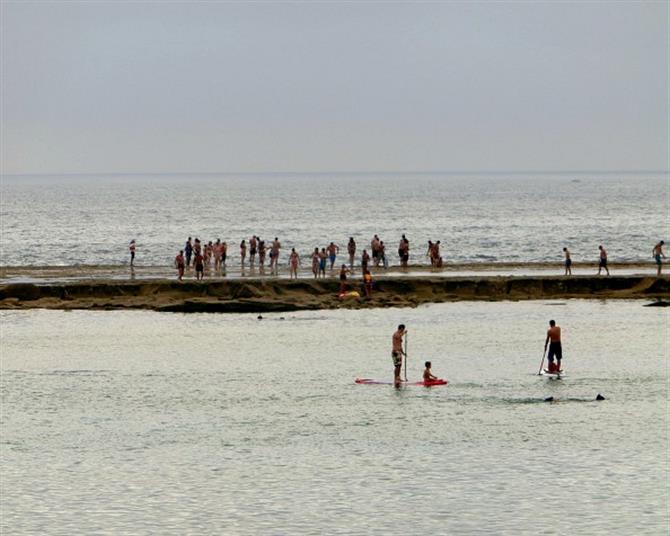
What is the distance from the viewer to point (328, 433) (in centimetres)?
2923

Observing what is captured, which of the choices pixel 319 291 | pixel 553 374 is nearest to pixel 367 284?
pixel 319 291

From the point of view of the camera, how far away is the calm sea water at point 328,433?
23.6 metres

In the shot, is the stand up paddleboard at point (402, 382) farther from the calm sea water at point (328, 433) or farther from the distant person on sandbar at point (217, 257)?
the distant person on sandbar at point (217, 257)

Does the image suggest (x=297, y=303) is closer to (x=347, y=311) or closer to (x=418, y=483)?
(x=347, y=311)

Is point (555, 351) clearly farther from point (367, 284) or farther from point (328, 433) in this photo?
point (367, 284)

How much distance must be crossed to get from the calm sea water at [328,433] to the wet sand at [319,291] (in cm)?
669

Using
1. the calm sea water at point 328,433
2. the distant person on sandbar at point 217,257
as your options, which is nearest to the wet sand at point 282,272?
the distant person on sandbar at point 217,257

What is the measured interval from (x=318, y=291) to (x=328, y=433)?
968 inches

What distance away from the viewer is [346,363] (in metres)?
38.3

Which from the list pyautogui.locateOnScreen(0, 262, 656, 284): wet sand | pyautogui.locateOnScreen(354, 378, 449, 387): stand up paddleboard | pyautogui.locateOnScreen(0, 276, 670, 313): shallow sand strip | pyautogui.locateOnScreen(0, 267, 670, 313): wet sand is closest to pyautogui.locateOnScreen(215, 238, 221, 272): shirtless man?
pyautogui.locateOnScreen(0, 262, 656, 284): wet sand

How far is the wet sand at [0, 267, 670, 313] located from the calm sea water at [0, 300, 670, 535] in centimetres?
669

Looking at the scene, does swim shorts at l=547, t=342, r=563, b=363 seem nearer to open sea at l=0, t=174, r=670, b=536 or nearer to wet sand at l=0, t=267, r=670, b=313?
open sea at l=0, t=174, r=670, b=536

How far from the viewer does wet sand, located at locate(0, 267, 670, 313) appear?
51938 mm

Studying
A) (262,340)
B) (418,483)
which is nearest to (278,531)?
(418,483)
